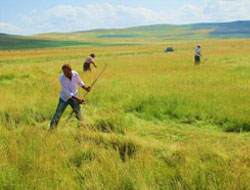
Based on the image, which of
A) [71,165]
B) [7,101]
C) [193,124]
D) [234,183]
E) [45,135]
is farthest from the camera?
[7,101]

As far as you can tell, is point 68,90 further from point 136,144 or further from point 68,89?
point 136,144

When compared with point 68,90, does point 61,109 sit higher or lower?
lower

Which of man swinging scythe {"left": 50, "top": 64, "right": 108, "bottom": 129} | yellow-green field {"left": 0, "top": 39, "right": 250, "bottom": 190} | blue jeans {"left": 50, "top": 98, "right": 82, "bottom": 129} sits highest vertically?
man swinging scythe {"left": 50, "top": 64, "right": 108, "bottom": 129}

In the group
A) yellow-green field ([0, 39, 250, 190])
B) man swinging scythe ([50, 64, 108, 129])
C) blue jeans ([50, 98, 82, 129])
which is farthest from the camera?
blue jeans ([50, 98, 82, 129])

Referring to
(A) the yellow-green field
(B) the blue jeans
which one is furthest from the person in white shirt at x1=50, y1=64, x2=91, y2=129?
(A) the yellow-green field

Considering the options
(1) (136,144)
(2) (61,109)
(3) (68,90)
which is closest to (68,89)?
(3) (68,90)

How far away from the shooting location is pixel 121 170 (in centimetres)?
404

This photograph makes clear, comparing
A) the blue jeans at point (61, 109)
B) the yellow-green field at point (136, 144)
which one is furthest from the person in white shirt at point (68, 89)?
the yellow-green field at point (136, 144)

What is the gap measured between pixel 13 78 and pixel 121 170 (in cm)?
1495

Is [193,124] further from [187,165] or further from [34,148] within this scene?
[34,148]

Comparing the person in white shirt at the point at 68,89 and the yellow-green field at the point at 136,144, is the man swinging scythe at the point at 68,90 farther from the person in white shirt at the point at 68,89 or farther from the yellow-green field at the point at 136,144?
the yellow-green field at the point at 136,144

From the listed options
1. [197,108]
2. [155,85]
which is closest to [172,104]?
[197,108]

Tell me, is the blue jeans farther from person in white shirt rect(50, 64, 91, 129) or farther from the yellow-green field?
the yellow-green field

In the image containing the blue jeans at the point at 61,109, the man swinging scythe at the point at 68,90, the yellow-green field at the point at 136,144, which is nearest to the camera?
the yellow-green field at the point at 136,144
